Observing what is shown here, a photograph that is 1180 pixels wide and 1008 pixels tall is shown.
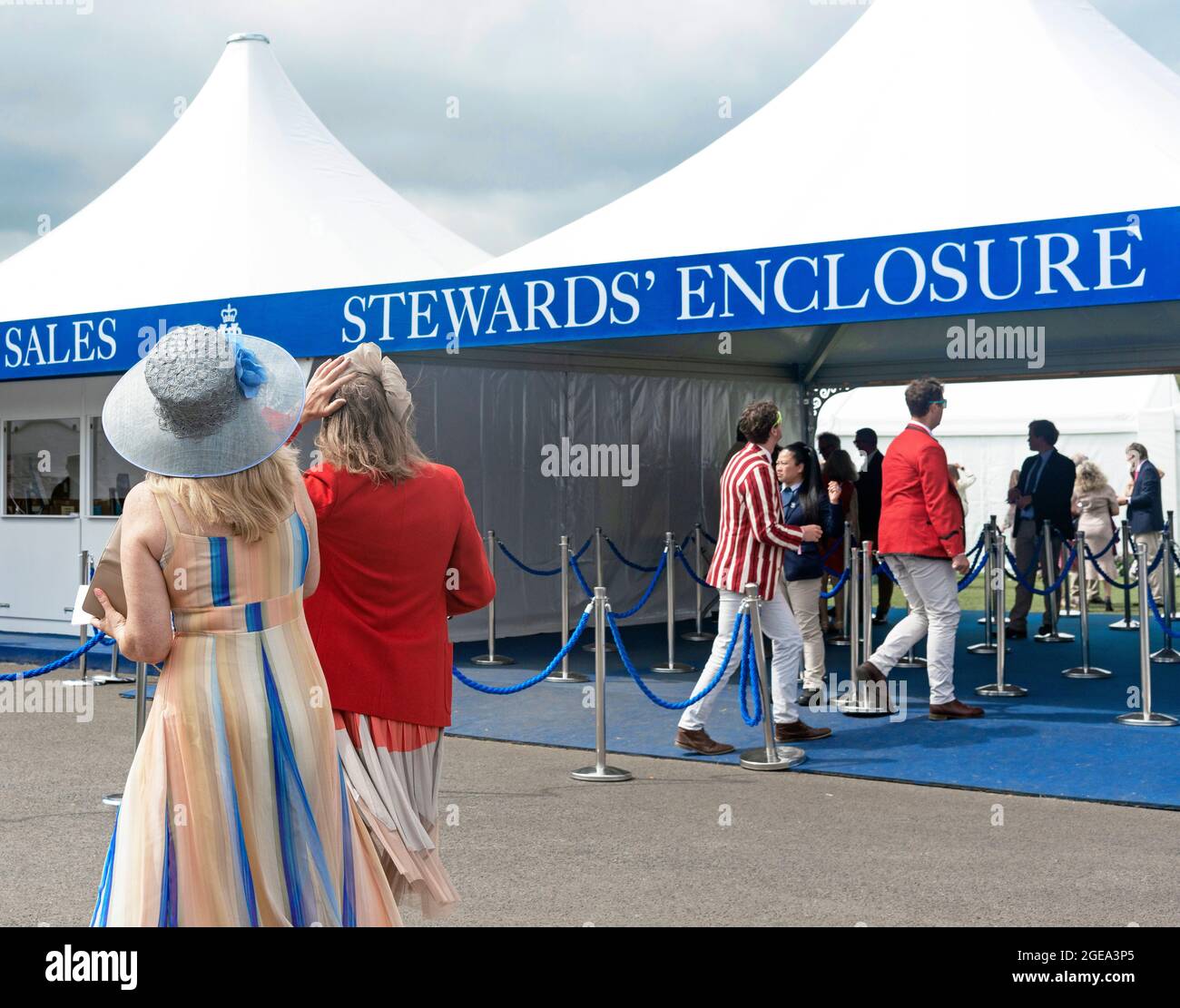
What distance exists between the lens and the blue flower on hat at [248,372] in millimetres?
3252

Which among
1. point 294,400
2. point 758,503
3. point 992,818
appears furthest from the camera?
point 758,503

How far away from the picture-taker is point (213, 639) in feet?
10.8

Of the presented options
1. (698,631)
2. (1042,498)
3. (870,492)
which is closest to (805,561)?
(1042,498)

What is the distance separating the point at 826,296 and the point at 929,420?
39.0 inches

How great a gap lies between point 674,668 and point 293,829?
8.07m

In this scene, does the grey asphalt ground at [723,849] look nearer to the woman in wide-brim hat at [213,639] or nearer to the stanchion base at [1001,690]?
the woman in wide-brim hat at [213,639]

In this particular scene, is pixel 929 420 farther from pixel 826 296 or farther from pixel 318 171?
pixel 318 171

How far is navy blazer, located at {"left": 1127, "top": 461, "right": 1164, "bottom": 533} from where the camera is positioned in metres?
14.1

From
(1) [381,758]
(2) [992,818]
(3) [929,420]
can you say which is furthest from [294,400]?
(3) [929,420]

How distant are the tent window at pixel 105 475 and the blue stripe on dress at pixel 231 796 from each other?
32.9 feet

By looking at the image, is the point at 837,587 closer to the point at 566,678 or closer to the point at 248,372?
the point at 566,678

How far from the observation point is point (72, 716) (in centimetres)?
946

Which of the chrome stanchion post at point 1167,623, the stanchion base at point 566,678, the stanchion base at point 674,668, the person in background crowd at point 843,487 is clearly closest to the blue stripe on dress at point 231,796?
the stanchion base at point 566,678

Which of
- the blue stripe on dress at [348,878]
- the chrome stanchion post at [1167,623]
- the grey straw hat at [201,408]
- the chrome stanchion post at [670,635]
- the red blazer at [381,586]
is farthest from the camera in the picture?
the chrome stanchion post at [670,635]
